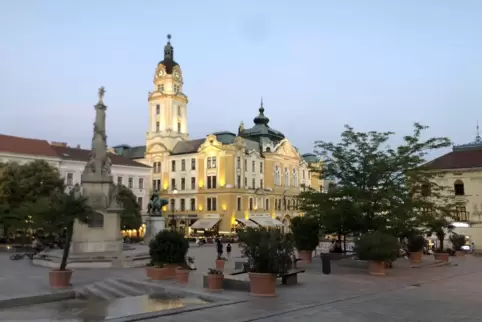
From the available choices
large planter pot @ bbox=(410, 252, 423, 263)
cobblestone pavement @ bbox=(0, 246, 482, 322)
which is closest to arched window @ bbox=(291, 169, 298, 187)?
large planter pot @ bbox=(410, 252, 423, 263)

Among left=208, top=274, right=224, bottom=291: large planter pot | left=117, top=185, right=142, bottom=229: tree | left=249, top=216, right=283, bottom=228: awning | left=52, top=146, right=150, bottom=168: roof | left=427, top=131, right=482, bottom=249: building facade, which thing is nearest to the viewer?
left=208, top=274, right=224, bottom=291: large planter pot

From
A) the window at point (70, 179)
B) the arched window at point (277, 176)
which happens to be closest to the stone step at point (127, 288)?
the window at point (70, 179)

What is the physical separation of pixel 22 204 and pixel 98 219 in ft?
56.9

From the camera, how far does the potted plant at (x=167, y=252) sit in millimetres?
16281

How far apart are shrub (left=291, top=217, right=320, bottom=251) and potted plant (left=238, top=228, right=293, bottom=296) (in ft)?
36.5

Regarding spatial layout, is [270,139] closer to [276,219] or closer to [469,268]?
[276,219]

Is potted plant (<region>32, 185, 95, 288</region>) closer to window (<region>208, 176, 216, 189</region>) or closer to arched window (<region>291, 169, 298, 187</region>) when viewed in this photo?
window (<region>208, 176, 216, 189</region>)

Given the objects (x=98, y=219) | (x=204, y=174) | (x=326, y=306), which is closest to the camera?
(x=326, y=306)

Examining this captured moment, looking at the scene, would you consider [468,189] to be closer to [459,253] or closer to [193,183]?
[459,253]

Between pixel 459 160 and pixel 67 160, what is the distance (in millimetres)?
47335

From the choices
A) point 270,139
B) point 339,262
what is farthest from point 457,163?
point 270,139

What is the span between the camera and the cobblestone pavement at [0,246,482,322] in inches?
397

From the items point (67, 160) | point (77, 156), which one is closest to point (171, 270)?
A: point (67, 160)

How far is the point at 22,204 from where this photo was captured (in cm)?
3747
